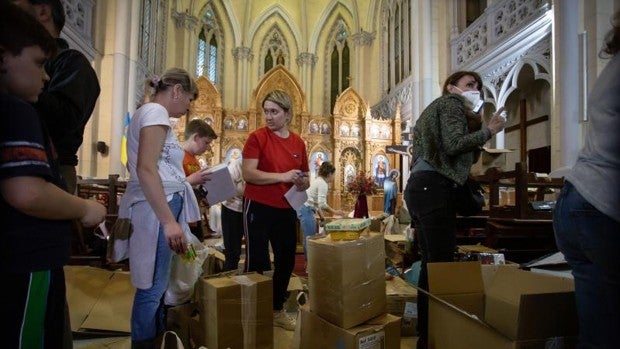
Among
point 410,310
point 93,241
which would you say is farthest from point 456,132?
point 93,241

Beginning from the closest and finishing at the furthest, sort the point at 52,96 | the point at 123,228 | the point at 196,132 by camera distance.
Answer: the point at 52,96 < the point at 123,228 < the point at 196,132

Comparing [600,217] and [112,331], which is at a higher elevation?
[600,217]

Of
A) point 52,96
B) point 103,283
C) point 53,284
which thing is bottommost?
point 103,283

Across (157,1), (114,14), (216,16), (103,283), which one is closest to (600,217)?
(103,283)

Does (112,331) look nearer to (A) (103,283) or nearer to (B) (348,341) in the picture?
(A) (103,283)

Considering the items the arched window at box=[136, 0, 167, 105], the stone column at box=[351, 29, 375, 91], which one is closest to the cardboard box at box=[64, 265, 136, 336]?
the arched window at box=[136, 0, 167, 105]

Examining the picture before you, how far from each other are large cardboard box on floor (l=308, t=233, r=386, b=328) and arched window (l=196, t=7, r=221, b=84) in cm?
1358

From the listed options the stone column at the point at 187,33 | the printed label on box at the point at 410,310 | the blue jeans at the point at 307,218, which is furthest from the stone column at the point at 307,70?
the printed label on box at the point at 410,310

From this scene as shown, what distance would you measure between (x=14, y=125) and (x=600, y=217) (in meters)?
1.40

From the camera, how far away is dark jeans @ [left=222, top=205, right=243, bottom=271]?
314cm

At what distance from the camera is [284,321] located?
7.77 feet

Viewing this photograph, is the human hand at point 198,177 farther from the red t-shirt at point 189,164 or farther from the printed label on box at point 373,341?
the printed label on box at point 373,341

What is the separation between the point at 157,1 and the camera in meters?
10.6

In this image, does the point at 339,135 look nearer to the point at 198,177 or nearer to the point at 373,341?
the point at 198,177
